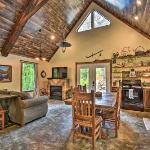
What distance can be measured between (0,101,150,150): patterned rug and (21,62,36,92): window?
15.1 feet

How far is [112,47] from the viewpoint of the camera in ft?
24.5

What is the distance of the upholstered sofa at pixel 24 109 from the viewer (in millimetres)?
4141

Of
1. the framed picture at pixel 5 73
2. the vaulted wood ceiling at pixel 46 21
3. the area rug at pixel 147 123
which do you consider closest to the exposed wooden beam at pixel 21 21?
the vaulted wood ceiling at pixel 46 21

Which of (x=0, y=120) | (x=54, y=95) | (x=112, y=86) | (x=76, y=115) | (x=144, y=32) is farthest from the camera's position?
(x=54, y=95)

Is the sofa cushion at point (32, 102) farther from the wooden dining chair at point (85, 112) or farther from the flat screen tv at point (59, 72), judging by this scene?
the flat screen tv at point (59, 72)

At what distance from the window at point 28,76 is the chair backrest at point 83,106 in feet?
20.2

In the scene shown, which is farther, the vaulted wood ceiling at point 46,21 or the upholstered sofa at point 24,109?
the vaulted wood ceiling at point 46,21

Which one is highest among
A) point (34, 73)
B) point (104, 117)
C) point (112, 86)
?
point (34, 73)

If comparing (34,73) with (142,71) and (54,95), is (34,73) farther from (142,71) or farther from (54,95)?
(142,71)

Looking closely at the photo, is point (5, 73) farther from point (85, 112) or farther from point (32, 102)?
point (85, 112)

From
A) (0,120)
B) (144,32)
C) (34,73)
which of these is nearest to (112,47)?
(144,32)

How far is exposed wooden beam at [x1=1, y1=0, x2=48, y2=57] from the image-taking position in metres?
5.32

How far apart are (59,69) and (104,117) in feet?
19.3

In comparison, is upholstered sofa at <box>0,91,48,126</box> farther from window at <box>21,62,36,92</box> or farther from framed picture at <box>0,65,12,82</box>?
window at <box>21,62,36,92</box>
